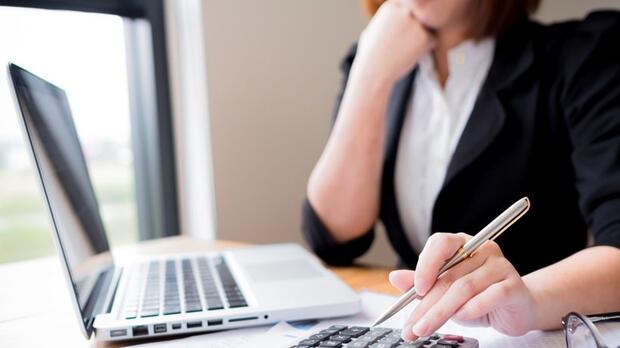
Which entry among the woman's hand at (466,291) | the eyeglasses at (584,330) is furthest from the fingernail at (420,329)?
the eyeglasses at (584,330)

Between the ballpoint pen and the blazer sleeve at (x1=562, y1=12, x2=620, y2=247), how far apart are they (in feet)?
0.73

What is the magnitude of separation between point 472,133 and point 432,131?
123mm

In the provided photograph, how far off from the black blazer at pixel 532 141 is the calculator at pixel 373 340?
0.44 meters

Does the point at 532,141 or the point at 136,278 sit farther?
the point at 532,141

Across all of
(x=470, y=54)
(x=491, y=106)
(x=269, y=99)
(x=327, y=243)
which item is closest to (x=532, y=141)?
(x=491, y=106)

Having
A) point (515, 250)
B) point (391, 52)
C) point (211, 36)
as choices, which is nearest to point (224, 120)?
point (211, 36)

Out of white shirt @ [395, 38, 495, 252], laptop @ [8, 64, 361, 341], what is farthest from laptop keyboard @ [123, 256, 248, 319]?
white shirt @ [395, 38, 495, 252]

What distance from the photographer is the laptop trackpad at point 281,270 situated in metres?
0.71

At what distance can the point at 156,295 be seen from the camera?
639 millimetres

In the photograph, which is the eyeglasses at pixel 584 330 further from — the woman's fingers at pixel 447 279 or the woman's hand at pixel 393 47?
the woman's hand at pixel 393 47

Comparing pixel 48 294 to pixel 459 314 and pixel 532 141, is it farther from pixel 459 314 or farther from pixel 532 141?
pixel 532 141

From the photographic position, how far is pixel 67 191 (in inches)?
25.7

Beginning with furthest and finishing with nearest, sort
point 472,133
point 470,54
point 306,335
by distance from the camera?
point 470,54 → point 472,133 → point 306,335

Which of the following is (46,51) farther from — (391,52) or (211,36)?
(391,52)
